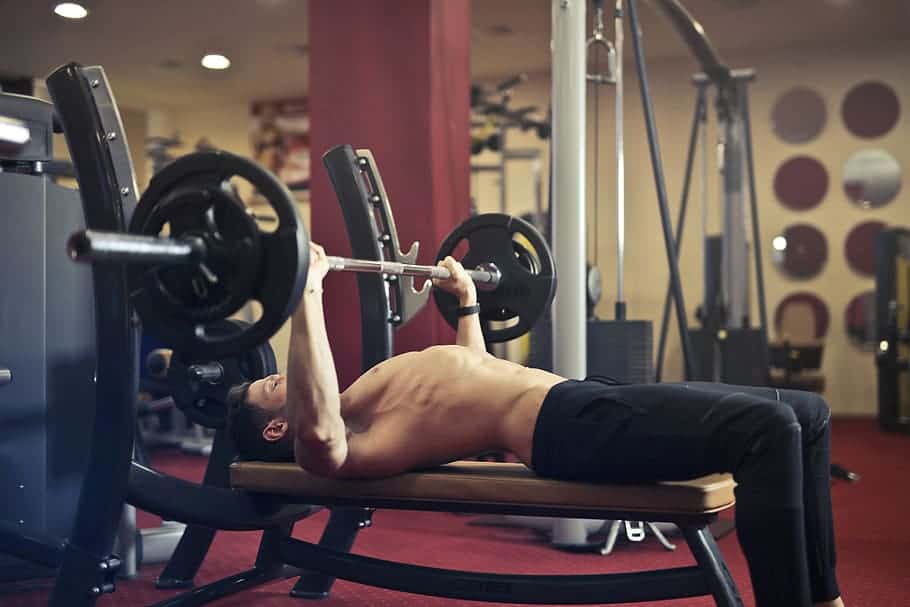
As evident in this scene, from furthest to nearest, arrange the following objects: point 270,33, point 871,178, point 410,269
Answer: point 871,178
point 270,33
point 410,269

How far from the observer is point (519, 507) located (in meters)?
1.96

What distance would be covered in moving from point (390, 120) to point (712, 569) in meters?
2.22

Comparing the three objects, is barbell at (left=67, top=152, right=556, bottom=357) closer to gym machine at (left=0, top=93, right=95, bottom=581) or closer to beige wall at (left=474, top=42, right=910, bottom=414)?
gym machine at (left=0, top=93, right=95, bottom=581)

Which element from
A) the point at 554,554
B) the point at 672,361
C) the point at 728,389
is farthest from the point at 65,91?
the point at 672,361

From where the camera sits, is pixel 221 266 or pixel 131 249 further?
pixel 221 266

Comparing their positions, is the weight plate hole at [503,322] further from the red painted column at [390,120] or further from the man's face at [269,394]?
the man's face at [269,394]

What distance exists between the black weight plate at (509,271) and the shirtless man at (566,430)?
0.54 m

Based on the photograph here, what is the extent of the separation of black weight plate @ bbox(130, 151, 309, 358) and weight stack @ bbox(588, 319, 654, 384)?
1.98 m

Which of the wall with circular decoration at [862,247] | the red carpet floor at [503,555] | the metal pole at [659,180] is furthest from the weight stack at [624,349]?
the wall with circular decoration at [862,247]

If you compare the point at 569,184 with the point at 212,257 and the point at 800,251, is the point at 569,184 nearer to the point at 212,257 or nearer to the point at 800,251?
the point at 212,257

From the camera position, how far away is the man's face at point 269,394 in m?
2.17

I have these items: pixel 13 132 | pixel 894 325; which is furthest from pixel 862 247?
pixel 13 132

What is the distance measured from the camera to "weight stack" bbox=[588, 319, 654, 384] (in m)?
3.50

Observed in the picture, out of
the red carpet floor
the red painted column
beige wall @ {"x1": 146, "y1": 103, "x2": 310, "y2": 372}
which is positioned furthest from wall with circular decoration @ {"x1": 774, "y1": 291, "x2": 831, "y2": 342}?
the red painted column
